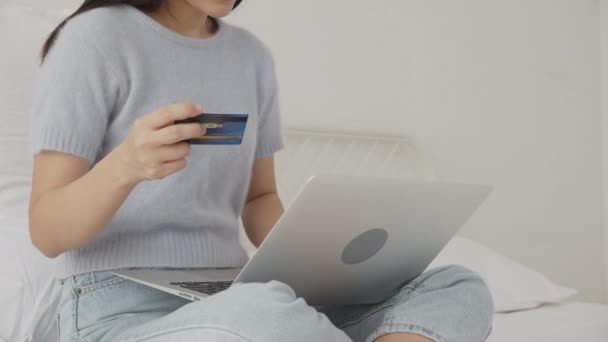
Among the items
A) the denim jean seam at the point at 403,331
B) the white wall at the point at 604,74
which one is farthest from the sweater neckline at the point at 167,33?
the white wall at the point at 604,74

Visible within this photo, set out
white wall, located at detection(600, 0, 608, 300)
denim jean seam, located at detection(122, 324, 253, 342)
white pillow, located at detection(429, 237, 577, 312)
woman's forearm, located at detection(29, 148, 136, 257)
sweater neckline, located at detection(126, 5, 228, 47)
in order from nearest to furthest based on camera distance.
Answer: denim jean seam, located at detection(122, 324, 253, 342) → woman's forearm, located at detection(29, 148, 136, 257) → sweater neckline, located at detection(126, 5, 228, 47) → white pillow, located at detection(429, 237, 577, 312) → white wall, located at detection(600, 0, 608, 300)

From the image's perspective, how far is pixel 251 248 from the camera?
5.90ft

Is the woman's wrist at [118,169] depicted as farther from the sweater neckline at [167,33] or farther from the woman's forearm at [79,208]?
the sweater neckline at [167,33]

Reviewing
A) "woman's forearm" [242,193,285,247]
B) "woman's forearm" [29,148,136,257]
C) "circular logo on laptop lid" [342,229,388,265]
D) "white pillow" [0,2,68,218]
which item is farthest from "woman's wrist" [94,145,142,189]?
"white pillow" [0,2,68,218]

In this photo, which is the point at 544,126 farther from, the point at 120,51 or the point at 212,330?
the point at 212,330

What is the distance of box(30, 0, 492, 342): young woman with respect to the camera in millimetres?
770

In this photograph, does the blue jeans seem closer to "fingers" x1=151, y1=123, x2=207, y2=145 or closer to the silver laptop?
the silver laptop

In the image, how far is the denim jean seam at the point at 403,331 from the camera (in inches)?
33.7

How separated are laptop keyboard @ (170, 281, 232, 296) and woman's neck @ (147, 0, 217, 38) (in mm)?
393

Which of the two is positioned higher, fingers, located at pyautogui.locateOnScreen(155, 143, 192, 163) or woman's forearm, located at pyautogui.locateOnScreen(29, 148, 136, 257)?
fingers, located at pyautogui.locateOnScreen(155, 143, 192, 163)

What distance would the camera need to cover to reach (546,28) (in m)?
2.63

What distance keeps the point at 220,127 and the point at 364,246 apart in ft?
0.82

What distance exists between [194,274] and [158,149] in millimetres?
253

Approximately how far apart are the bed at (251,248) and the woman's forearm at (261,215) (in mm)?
314
